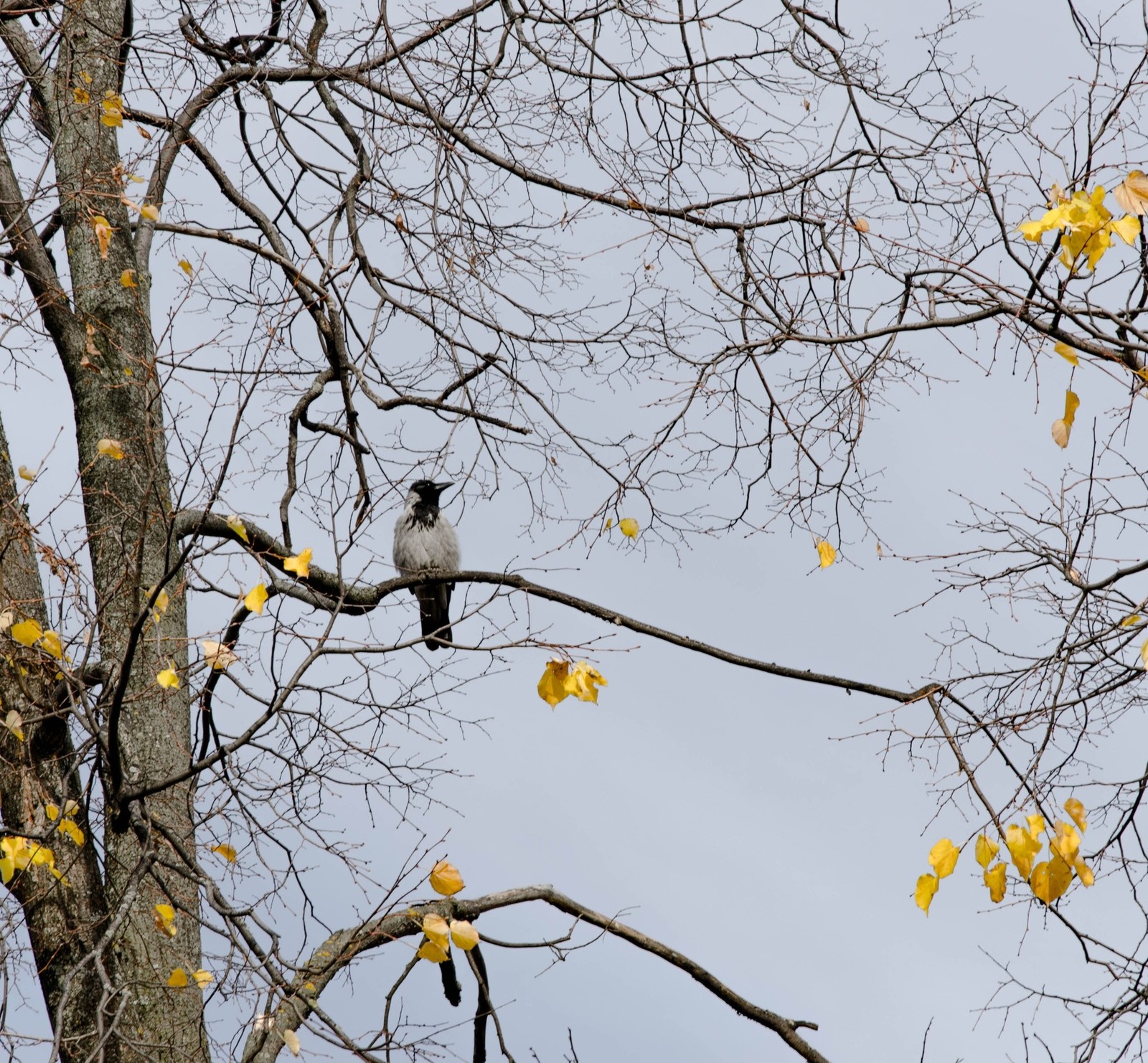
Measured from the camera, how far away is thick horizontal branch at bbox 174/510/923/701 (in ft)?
18.7

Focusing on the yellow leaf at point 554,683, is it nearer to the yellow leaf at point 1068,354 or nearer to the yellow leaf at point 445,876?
the yellow leaf at point 445,876

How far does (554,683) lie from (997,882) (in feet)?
5.57

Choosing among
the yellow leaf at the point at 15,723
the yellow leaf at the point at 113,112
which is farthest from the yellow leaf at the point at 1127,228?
the yellow leaf at the point at 113,112

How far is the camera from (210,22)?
7215 millimetres

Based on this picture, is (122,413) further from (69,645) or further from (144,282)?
(69,645)

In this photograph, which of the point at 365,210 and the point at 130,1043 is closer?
the point at 130,1043

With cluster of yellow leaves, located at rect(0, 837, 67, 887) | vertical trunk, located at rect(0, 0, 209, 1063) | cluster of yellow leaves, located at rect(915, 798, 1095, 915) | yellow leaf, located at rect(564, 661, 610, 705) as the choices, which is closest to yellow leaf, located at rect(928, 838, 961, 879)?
cluster of yellow leaves, located at rect(915, 798, 1095, 915)

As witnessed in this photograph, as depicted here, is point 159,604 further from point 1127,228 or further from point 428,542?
point 1127,228

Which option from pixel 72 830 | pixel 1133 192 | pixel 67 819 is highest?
pixel 1133 192

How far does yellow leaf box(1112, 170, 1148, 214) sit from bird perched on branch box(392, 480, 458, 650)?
5831 millimetres

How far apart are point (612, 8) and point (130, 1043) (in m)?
5.38

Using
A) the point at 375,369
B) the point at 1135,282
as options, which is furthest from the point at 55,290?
the point at 1135,282

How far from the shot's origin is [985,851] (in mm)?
4000

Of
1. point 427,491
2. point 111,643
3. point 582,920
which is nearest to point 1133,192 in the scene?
point 582,920
